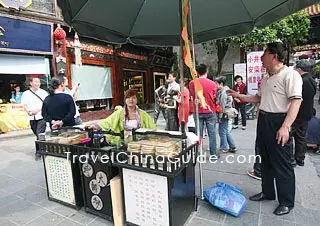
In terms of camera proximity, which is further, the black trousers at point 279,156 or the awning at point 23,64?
the awning at point 23,64

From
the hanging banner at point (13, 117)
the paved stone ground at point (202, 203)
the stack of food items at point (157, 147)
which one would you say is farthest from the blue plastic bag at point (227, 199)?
the hanging banner at point (13, 117)

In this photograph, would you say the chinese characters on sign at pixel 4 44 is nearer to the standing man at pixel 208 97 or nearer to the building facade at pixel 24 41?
the building facade at pixel 24 41

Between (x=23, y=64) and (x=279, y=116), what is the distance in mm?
7943

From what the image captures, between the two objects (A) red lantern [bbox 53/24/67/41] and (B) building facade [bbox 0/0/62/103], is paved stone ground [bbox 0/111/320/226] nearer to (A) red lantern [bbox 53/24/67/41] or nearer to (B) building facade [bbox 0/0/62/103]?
(B) building facade [bbox 0/0/62/103]

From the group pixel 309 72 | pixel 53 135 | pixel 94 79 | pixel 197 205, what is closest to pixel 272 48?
pixel 309 72

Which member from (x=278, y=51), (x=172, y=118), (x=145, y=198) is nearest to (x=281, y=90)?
(x=278, y=51)

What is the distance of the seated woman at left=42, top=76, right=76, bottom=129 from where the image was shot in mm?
3479

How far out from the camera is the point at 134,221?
227cm

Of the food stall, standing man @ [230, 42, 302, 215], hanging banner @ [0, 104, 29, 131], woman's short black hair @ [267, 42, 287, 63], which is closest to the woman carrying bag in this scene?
standing man @ [230, 42, 302, 215]

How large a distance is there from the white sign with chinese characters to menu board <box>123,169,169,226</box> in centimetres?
715

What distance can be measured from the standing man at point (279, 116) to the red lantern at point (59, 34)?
7656 millimetres

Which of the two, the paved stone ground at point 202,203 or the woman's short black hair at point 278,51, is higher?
the woman's short black hair at point 278,51

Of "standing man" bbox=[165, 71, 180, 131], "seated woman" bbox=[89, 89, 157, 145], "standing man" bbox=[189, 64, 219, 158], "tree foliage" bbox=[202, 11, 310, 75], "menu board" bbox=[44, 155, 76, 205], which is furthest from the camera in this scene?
"tree foliage" bbox=[202, 11, 310, 75]

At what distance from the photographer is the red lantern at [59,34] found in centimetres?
816
